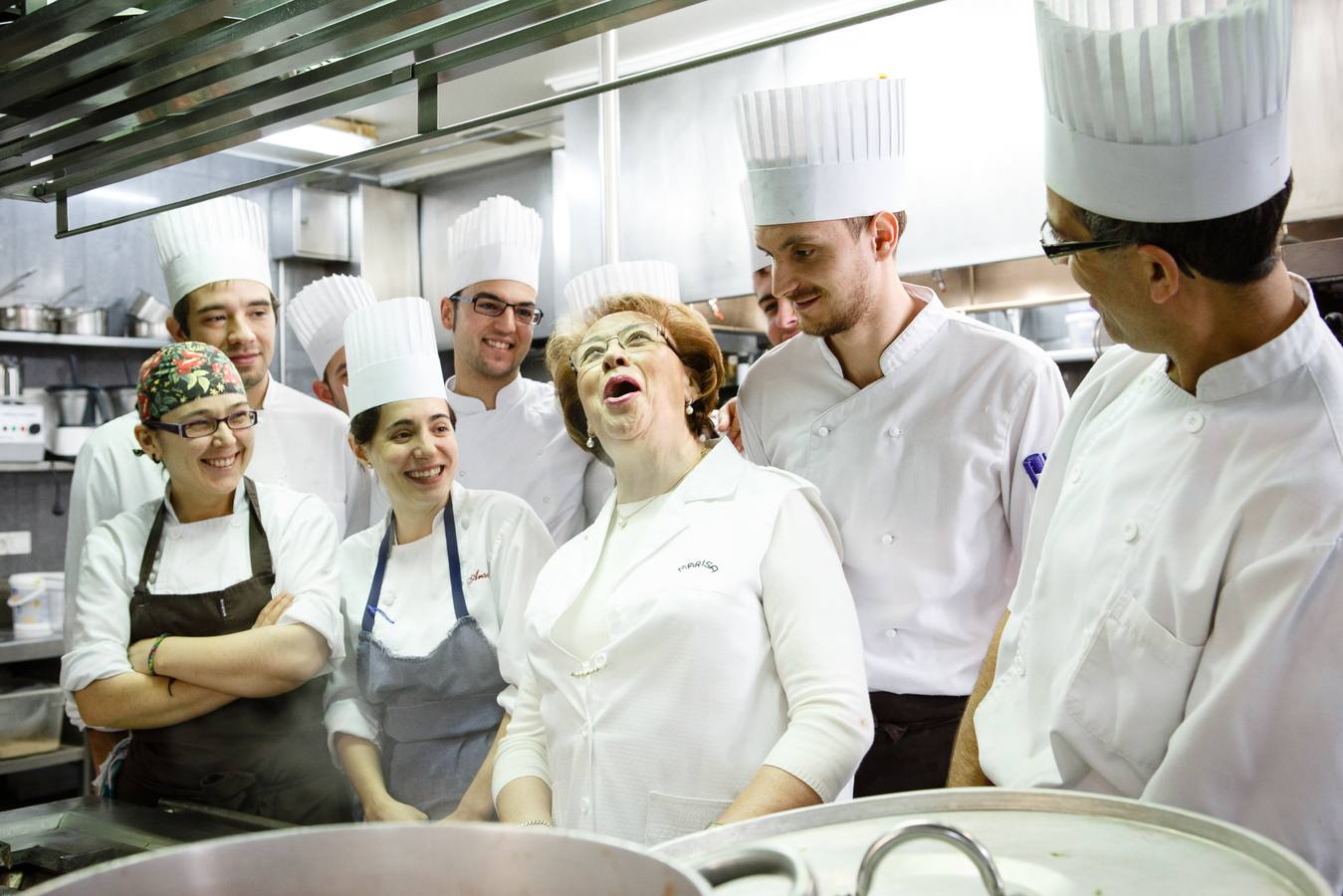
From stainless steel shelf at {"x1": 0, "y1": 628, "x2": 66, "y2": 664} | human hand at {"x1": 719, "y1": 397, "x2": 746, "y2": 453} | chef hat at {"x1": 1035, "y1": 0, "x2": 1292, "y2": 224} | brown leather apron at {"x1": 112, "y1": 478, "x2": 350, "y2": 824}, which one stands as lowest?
stainless steel shelf at {"x1": 0, "y1": 628, "x2": 66, "y2": 664}

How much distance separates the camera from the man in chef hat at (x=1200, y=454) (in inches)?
41.8

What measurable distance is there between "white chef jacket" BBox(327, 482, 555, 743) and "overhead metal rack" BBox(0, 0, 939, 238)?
981mm

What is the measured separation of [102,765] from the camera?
245cm

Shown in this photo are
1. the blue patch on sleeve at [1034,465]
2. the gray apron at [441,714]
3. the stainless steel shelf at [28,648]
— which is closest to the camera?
the blue patch on sleeve at [1034,465]

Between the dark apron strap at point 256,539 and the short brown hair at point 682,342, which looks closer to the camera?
the short brown hair at point 682,342

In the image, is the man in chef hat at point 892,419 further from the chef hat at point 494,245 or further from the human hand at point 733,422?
the chef hat at point 494,245

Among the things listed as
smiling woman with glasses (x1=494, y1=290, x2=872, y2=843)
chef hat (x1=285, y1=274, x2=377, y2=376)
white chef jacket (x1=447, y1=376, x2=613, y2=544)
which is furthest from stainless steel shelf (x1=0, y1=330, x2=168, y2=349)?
smiling woman with glasses (x1=494, y1=290, x2=872, y2=843)

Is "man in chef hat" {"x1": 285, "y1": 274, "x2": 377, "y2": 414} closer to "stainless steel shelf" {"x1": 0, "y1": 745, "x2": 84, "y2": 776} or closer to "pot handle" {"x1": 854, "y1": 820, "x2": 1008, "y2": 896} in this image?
"stainless steel shelf" {"x1": 0, "y1": 745, "x2": 84, "y2": 776}

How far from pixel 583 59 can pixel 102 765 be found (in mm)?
3160

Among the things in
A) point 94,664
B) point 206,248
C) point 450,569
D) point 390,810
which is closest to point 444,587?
point 450,569

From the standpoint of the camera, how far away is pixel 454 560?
233 cm

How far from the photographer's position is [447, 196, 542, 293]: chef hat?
290 centimetres

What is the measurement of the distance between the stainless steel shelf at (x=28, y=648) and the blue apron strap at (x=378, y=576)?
2.75 meters

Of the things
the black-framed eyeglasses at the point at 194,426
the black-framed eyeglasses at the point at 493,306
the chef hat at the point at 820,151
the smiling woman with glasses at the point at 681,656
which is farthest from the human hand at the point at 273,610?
the chef hat at the point at 820,151
